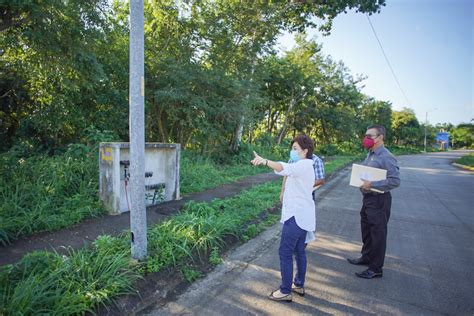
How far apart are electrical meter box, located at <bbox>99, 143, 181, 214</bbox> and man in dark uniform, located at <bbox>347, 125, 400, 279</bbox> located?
3.91 metres

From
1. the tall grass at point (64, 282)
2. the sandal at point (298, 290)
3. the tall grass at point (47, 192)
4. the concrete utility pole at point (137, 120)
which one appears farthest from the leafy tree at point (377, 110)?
the tall grass at point (64, 282)

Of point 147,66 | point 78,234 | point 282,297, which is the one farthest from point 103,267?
point 147,66

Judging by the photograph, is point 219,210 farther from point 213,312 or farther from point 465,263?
point 465,263

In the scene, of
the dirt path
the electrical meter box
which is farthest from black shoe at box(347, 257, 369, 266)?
the electrical meter box

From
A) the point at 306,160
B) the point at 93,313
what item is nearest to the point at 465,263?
the point at 306,160

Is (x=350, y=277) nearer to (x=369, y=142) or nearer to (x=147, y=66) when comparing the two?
(x=369, y=142)

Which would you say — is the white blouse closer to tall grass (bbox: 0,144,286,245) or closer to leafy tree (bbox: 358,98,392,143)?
tall grass (bbox: 0,144,286,245)

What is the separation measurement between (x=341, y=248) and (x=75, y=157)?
5858mm

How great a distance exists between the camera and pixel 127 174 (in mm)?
5688

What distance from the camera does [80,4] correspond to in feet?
22.0

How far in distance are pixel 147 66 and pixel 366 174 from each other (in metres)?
8.76

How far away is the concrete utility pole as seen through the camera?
333 cm

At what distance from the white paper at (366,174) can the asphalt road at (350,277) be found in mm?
1211

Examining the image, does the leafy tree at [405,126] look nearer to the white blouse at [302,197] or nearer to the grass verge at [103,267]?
the grass verge at [103,267]
